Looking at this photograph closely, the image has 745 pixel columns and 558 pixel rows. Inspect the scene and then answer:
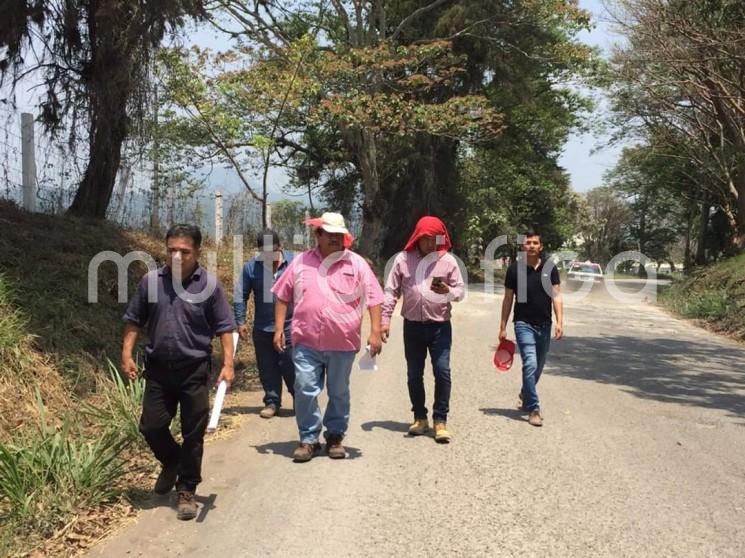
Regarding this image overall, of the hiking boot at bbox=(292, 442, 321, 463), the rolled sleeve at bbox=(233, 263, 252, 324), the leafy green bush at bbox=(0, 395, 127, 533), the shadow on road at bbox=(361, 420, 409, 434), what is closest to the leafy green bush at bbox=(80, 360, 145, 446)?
the leafy green bush at bbox=(0, 395, 127, 533)

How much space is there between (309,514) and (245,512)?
0.40 metres

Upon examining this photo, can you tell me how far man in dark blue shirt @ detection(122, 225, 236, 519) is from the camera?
4.16 meters

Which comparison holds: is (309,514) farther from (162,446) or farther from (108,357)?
(108,357)

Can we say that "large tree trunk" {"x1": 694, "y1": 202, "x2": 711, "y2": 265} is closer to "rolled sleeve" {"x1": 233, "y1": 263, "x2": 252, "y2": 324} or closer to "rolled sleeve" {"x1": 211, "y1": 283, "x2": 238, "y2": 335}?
"rolled sleeve" {"x1": 233, "y1": 263, "x2": 252, "y2": 324}

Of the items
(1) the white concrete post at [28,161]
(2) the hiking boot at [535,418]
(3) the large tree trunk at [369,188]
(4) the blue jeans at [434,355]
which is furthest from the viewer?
Answer: (3) the large tree trunk at [369,188]

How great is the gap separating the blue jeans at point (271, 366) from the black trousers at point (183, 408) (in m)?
2.29

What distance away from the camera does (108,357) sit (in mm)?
6812

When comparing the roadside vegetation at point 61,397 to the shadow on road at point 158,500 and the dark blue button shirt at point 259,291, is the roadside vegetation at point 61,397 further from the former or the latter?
the dark blue button shirt at point 259,291

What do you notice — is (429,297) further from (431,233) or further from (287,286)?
(287,286)

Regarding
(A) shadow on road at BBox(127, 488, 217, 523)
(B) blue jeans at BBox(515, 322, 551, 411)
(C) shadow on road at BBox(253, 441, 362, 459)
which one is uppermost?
(B) blue jeans at BBox(515, 322, 551, 411)

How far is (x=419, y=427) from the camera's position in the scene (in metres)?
5.86

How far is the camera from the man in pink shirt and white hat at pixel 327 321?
503 cm

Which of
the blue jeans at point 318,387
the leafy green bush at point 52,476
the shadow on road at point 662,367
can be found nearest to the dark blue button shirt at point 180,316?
the leafy green bush at point 52,476

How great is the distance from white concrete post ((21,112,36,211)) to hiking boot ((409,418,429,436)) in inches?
267
